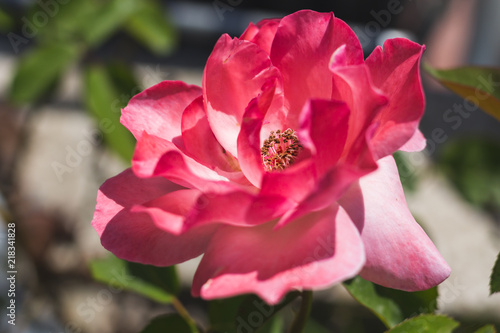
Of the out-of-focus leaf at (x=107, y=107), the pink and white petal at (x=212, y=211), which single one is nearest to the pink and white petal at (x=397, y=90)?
the pink and white petal at (x=212, y=211)

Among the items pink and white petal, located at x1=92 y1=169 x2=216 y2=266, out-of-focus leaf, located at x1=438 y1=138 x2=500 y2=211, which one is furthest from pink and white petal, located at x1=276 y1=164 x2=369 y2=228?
out-of-focus leaf, located at x1=438 y1=138 x2=500 y2=211

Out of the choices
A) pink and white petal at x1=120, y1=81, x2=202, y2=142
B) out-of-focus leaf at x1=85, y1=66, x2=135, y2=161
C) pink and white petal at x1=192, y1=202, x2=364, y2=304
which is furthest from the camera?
out-of-focus leaf at x1=85, y1=66, x2=135, y2=161

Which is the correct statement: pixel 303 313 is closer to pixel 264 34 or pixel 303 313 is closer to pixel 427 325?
pixel 427 325

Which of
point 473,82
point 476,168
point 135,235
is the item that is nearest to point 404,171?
point 473,82

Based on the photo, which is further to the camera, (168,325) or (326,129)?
(168,325)

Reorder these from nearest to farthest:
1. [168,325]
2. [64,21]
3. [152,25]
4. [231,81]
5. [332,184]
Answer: [332,184] → [231,81] → [168,325] → [64,21] → [152,25]

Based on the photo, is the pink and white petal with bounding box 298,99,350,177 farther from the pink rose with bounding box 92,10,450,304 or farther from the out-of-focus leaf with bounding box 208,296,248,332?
the out-of-focus leaf with bounding box 208,296,248,332
